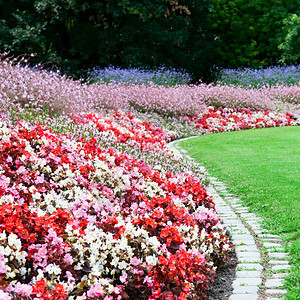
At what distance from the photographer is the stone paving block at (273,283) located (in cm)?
337

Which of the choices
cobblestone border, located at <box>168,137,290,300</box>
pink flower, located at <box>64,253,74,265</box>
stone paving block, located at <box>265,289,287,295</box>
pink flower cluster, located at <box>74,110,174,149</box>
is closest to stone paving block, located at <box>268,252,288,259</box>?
cobblestone border, located at <box>168,137,290,300</box>

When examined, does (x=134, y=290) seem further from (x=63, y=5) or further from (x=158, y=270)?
(x=63, y=5)

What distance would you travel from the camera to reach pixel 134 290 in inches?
110

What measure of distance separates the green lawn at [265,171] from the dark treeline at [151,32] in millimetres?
6630

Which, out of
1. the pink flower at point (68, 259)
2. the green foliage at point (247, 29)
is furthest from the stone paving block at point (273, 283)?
the green foliage at point (247, 29)

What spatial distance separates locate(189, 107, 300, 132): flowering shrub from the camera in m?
12.6

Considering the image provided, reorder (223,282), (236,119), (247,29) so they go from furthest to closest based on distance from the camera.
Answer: (247,29), (236,119), (223,282)

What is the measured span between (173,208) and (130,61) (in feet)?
50.9

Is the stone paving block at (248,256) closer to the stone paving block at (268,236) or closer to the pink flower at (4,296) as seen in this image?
the stone paving block at (268,236)

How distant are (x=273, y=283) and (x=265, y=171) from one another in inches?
142

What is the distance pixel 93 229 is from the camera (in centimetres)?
321

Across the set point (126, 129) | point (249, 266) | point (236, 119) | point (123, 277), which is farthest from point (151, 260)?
point (236, 119)

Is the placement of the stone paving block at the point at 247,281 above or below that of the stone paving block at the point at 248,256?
below

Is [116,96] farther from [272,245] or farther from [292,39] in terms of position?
[292,39]
